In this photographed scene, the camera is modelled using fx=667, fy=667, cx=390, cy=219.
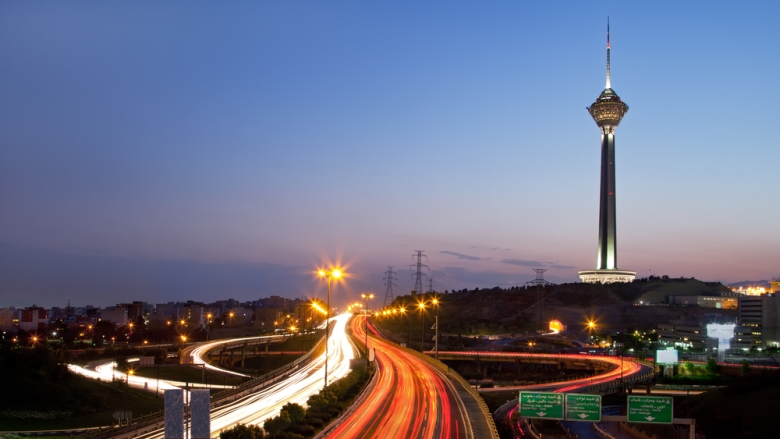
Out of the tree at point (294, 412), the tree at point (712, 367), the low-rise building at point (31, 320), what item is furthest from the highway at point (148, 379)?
the low-rise building at point (31, 320)

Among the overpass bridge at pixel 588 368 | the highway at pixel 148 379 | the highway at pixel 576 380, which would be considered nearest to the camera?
the highway at pixel 576 380

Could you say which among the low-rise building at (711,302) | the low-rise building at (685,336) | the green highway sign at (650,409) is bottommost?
the low-rise building at (685,336)

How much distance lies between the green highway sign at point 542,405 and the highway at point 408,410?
322 centimetres

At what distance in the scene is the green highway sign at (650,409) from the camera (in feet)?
96.6

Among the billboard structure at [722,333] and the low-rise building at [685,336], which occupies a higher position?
the billboard structure at [722,333]

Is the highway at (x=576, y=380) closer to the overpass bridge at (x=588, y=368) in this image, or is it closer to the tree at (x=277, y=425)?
the overpass bridge at (x=588, y=368)

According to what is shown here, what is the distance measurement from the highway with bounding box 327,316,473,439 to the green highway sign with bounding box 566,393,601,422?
5197 mm

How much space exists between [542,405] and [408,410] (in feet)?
34.5

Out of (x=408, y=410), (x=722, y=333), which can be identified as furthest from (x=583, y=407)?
→ (x=722, y=333)

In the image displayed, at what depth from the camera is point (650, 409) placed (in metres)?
29.6

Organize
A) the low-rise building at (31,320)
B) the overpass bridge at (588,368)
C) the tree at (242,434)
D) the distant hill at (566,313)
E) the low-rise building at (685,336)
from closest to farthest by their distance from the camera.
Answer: the tree at (242,434) < the overpass bridge at (588,368) < the low-rise building at (685,336) < the low-rise building at (31,320) < the distant hill at (566,313)

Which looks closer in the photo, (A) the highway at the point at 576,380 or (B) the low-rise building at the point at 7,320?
(A) the highway at the point at 576,380

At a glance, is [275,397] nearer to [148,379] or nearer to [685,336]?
[148,379]

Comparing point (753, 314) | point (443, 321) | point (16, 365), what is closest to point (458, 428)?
point (16, 365)
